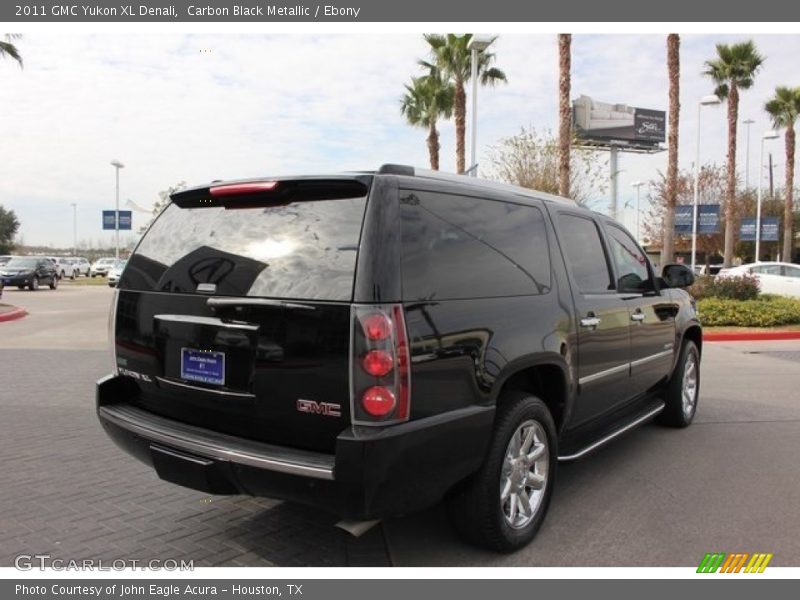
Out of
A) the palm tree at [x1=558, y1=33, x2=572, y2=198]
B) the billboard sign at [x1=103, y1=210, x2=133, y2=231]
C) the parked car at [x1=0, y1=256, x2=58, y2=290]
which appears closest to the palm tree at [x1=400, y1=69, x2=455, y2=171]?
the palm tree at [x1=558, y1=33, x2=572, y2=198]

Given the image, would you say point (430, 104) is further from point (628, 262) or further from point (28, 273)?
point (628, 262)

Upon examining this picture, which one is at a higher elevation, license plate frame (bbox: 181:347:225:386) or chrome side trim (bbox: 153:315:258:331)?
chrome side trim (bbox: 153:315:258:331)

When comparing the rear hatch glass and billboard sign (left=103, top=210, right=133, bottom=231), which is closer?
the rear hatch glass

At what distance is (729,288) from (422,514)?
1565cm

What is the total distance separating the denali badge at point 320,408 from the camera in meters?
2.84

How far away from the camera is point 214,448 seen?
10.0ft

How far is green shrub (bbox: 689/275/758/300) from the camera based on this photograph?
16.9m

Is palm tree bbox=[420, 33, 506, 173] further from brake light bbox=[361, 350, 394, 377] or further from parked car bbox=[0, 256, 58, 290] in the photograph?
brake light bbox=[361, 350, 394, 377]

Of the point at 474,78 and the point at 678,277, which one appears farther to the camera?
the point at 474,78

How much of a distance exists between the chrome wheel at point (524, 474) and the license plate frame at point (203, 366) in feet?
5.02

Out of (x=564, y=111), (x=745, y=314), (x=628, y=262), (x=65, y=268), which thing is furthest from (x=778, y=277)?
(x=65, y=268)

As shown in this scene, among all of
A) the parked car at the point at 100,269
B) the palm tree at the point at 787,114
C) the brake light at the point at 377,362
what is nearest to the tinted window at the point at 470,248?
the brake light at the point at 377,362

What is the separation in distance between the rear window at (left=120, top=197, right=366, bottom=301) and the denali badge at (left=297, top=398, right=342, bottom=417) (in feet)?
1.54

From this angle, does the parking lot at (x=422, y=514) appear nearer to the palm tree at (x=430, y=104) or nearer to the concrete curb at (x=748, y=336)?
the concrete curb at (x=748, y=336)
